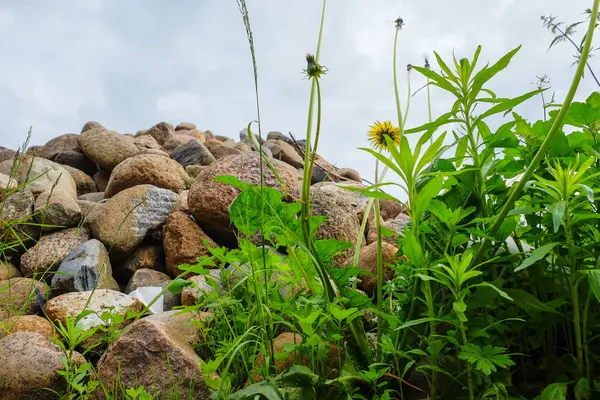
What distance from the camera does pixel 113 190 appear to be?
5.97 metres

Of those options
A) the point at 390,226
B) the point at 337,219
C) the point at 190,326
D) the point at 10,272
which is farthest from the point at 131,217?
the point at 190,326

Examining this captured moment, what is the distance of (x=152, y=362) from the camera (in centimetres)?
215

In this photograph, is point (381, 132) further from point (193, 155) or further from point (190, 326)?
point (193, 155)

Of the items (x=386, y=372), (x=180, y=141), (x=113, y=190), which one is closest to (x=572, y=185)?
(x=386, y=372)

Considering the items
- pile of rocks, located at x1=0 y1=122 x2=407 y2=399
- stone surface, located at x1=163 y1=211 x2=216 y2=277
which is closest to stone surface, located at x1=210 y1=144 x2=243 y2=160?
pile of rocks, located at x1=0 y1=122 x2=407 y2=399

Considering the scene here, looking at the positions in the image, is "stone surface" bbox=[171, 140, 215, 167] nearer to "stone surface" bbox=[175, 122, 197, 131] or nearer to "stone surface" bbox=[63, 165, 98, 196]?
"stone surface" bbox=[63, 165, 98, 196]

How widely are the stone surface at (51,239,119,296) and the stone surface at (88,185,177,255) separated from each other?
177 mm

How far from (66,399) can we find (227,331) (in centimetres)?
66

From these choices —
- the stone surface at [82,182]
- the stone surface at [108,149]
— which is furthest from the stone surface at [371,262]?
the stone surface at [82,182]

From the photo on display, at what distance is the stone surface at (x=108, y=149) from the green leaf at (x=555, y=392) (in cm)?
751

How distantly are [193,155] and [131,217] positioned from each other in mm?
4411

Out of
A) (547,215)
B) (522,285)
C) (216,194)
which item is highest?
(216,194)

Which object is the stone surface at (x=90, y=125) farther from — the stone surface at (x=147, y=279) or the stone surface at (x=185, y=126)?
the stone surface at (x=147, y=279)

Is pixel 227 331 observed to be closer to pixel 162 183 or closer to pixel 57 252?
pixel 57 252
